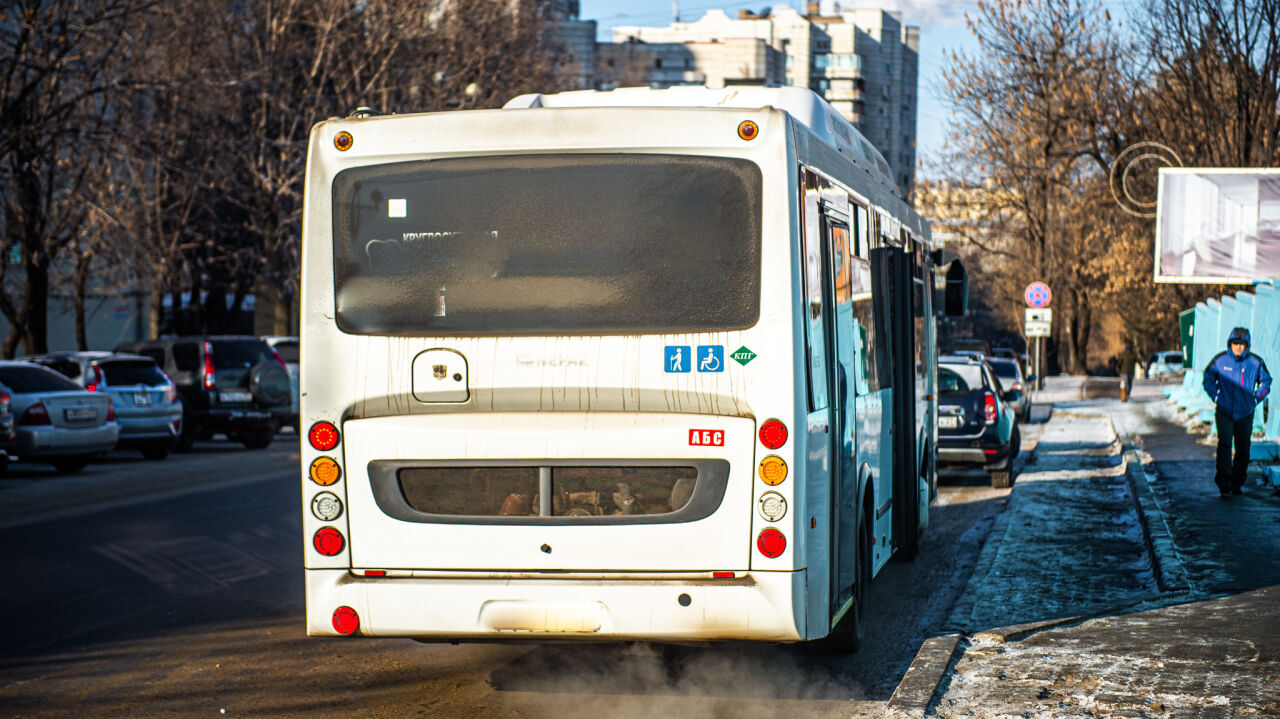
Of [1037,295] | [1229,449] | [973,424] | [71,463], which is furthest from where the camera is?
[1037,295]

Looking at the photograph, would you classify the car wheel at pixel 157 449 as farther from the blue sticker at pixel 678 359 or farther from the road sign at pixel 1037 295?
the road sign at pixel 1037 295

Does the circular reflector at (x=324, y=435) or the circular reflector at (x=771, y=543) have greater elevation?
the circular reflector at (x=324, y=435)

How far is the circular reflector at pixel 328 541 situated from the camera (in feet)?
20.8

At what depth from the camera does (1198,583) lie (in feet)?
31.4

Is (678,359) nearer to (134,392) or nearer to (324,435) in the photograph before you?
(324,435)

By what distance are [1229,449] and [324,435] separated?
11463 millimetres

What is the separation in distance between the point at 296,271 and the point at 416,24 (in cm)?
651

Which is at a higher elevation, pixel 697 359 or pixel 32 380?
pixel 697 359

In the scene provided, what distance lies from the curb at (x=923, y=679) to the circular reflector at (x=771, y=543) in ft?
2.62

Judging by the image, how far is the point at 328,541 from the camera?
6348 millimetres

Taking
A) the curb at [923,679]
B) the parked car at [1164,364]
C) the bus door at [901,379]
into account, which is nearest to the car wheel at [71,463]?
the bus door at [901,379]

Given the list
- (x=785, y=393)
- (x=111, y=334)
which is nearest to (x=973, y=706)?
(x=785, y=393)

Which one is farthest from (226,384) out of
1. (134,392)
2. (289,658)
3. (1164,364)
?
(1164,364)

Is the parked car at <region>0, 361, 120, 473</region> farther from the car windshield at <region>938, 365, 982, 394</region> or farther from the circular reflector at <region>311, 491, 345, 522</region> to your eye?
the circular reflector at <region>311, 491, 345, 522</region>
